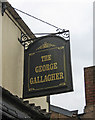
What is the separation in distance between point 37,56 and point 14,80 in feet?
4.72

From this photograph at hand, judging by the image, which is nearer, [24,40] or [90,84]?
[90,84]

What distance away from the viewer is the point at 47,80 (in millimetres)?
8492

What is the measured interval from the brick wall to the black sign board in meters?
0.88

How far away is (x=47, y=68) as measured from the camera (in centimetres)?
873

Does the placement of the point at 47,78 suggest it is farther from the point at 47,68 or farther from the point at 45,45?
the point at 45,45

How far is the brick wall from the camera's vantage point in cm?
845

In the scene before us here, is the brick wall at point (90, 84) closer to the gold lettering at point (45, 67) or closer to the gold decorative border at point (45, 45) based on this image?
the gold lettering at point (45, 67)

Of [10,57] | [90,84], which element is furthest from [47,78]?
[10,57]

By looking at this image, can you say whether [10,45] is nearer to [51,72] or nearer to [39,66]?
[39,66]

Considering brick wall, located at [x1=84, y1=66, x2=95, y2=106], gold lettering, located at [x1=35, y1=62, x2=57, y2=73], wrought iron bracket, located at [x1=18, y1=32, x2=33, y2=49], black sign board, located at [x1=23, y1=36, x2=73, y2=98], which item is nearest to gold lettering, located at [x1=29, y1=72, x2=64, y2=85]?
black sign board, located at [x1=23, y1=36, x2=73, y2=98]

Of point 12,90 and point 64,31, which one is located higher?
point 64,31

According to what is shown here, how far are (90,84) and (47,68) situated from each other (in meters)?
1.50

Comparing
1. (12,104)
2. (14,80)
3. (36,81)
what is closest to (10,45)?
(14,80)

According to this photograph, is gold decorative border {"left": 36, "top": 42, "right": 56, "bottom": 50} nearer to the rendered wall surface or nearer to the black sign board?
the black sign board
